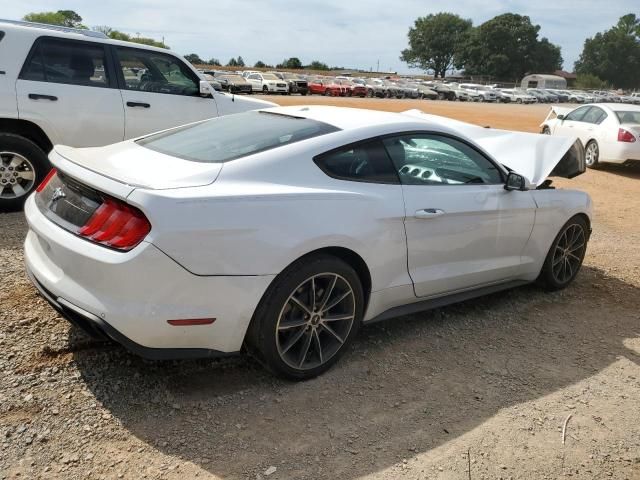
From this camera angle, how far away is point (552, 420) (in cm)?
327

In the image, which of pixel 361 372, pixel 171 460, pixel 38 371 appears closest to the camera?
pixel 171 460

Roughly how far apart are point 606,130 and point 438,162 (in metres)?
10.4

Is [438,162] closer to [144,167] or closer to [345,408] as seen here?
→ [345,408]

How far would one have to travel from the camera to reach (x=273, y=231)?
9.87 ft

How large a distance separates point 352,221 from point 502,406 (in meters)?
1.36

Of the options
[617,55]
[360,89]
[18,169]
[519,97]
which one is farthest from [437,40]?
[18,169]

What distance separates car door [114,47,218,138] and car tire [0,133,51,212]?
1069 millimetres

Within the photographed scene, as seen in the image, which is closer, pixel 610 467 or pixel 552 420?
pixel 610 467

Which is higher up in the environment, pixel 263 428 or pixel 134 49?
pixel 134 49

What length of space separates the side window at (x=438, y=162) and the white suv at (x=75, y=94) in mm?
3949

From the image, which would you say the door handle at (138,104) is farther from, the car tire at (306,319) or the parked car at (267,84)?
the parked car at (267,84)

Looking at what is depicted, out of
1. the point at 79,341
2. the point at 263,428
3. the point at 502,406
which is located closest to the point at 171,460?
the point at 263,428

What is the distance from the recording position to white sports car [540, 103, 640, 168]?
1236 centimetres

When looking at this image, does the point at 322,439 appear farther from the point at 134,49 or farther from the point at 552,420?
the point at 134,49
